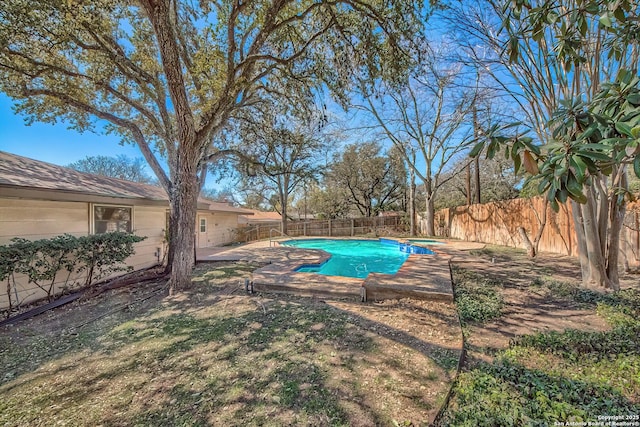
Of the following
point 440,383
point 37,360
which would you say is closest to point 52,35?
point 37,360

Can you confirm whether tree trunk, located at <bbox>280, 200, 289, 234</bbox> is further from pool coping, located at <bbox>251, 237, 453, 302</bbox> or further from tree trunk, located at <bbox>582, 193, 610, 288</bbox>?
tree trunk, located at <bbox>582, 193, 610, 288</bbox>

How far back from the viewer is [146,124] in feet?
28.8

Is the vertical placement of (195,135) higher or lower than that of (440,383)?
higher

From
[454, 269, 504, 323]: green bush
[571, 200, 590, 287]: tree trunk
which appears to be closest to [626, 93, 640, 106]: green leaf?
[454, 269, 504, 323]: green bush

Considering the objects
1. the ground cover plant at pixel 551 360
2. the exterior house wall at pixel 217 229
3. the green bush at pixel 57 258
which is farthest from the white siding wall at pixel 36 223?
the ground cover plant at pixel 551 360

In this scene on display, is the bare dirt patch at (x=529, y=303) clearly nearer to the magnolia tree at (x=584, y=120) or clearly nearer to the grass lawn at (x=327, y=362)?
the grass lawn at (x=327, y=362)

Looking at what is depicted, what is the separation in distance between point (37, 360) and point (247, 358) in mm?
2633

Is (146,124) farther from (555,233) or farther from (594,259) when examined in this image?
(555,233)

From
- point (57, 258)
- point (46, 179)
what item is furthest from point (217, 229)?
point (57, 258)

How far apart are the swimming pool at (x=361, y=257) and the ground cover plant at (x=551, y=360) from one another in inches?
157

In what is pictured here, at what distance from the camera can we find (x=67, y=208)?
6.09 m

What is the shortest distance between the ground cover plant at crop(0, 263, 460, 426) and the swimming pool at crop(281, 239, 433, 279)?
3597mm

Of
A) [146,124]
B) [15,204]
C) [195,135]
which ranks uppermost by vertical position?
[146,124]

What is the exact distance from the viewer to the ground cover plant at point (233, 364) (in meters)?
2.15
